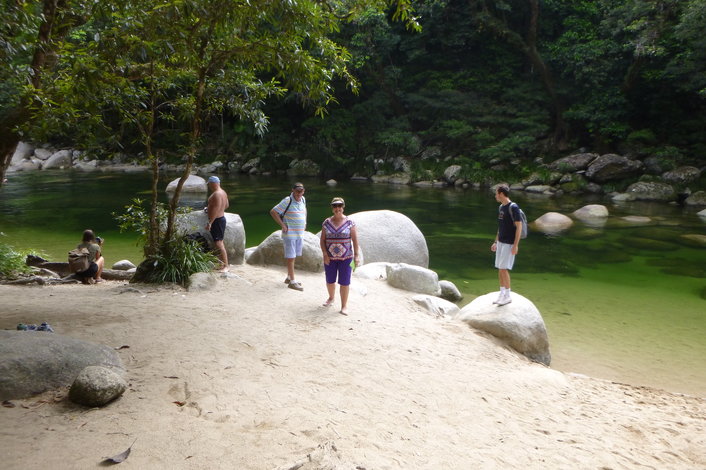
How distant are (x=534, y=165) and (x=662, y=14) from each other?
8.27 metres

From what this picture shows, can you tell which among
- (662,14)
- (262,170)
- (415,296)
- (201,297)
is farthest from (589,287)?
(262,170)

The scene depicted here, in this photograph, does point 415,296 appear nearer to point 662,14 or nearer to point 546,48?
point 662,14

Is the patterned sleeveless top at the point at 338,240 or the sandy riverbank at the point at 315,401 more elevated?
the patterned sleeveless top at the point at 338,240

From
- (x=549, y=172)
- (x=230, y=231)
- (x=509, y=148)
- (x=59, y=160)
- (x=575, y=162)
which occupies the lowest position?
(x=230, y=231)

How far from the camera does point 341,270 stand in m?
6.68

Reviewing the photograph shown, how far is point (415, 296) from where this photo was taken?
806 centimetres

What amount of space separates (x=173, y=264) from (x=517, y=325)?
4747 millimetres

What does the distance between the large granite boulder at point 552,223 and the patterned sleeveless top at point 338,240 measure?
10.9 metres

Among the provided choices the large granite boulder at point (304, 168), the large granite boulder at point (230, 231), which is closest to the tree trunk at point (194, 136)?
the large granite boulder at point (230, 231)

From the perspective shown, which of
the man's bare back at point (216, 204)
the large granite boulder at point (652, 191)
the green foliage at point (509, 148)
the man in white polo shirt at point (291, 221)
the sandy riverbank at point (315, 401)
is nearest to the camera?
the sandy riverbank at point (315, 401)

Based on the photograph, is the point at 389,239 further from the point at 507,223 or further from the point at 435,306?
the point at 507,223

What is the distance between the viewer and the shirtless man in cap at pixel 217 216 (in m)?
8.16

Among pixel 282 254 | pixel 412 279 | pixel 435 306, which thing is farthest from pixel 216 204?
pixel 435 306

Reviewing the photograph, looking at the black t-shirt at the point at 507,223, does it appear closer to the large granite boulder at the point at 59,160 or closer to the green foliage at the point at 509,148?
the green foliage at the point at 509,148
